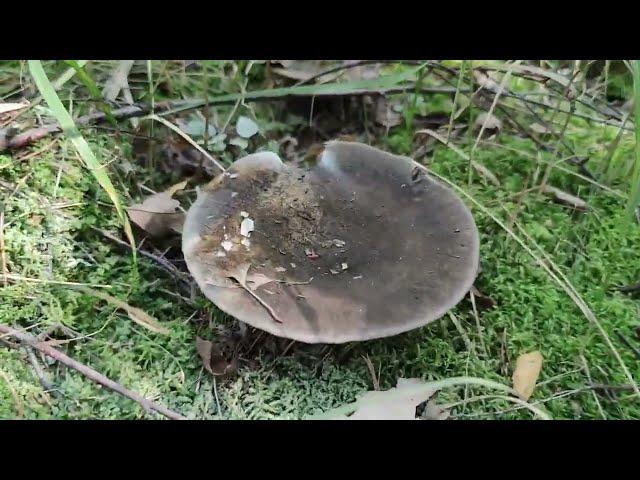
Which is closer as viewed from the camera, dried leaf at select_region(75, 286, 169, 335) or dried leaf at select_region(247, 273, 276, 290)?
dried leaf at select_region(247, 273, 276, 290)

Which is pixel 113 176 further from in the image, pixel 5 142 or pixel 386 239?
pixel 386 239

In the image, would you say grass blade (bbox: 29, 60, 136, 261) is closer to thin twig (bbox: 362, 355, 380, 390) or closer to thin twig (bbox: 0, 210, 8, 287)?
thin twig (bbox: 0, 210, 8, 287)

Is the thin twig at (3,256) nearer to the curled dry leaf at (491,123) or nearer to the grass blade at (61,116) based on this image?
the grass blade at (61,116)

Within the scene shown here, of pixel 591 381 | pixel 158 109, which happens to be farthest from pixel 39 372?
pixel 591 381

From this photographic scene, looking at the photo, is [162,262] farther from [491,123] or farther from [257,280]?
[491,123]

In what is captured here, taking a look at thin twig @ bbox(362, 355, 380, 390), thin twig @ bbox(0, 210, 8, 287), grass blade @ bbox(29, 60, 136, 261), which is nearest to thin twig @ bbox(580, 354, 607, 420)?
thin twig @ bbox(362, 355, 380, 390)
